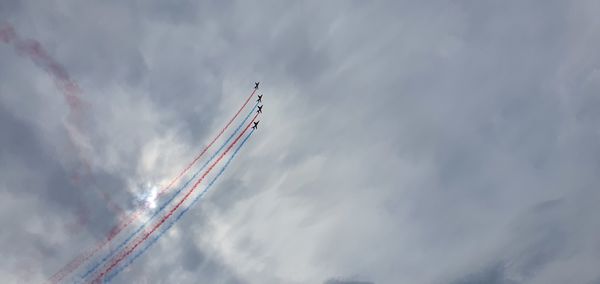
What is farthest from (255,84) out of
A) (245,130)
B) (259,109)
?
(245,130)

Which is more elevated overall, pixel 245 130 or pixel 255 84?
pixel 255 84

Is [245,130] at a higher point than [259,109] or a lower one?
lower

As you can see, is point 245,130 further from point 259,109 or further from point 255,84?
point 255,84

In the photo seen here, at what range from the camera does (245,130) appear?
181250 millimetres

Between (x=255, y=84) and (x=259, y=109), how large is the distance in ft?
46.2

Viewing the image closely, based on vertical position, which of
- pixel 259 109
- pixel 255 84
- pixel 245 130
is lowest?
pixel 245 130

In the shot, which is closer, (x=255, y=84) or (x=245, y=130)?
(x=245, y=130)

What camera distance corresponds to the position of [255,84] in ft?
645

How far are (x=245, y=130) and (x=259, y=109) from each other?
558 inches

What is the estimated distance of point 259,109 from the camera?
19012cm

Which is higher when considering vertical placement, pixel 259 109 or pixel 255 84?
pixel 255 84
